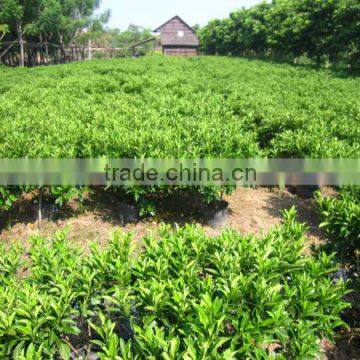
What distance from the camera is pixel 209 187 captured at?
5004 mm

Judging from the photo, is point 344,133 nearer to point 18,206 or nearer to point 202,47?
point 18,206

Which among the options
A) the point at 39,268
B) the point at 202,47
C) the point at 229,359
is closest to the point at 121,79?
the point at 39,268

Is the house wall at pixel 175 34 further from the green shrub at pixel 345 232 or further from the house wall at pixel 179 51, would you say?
the green shrub at pixel 345 232

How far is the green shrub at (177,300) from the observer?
7.18 ft

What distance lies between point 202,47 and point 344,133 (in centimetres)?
5863

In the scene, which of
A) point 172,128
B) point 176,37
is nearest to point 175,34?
point 176,37

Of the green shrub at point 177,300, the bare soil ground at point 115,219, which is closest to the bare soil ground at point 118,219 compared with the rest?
the bare soil ground at point 115,219

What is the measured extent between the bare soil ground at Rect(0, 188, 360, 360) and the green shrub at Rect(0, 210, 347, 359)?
6.69 ft

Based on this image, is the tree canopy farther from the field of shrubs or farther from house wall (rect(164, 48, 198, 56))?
the field of shrubs

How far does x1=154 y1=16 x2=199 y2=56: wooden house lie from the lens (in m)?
57.3

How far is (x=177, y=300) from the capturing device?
2.31 m

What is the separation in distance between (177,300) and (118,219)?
134 inches

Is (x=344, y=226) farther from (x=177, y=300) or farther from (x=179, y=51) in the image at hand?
(x=179, y=51)

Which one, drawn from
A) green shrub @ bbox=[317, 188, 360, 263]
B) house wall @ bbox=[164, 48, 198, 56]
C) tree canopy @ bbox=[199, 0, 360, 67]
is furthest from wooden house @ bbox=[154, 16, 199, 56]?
green shrub @ bbox=[317, 188, 360, 263]
